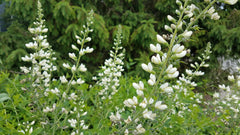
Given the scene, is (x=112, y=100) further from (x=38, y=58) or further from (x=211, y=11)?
(x=211, y=11)

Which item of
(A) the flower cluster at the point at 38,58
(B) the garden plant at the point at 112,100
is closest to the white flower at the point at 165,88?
(B) the garden plant at the point at 112,100

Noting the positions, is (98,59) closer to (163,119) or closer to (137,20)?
(137,20)

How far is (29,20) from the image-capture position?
4336mm

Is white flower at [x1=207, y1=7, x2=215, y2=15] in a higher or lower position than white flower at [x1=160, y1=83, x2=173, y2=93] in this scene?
higher

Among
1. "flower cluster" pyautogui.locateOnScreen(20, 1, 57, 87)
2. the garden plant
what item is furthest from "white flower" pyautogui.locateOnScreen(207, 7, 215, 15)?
"flower cluster" pyautogui.locateOnScreen(20, 1, 57, 87)

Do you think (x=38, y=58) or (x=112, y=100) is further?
(x=112, y=100)

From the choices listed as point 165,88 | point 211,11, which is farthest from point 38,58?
point 211,11

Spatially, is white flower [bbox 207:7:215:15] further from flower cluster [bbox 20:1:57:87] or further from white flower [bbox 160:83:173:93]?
flower cluster [bbox 20:1:57:87]

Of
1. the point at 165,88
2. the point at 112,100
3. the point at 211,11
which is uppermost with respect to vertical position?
the point at 211,11

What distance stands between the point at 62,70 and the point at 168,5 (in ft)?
9.89

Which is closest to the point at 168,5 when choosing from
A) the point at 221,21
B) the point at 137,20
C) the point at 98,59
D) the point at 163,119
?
the point at 137,20

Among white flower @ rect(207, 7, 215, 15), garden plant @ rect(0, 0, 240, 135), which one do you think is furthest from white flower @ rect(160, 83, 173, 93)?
white flower @ rect(207, 7, 215, 15)

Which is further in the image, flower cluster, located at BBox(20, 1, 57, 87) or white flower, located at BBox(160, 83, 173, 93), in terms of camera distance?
flower cluster, located at BBox(20, 1, 57, 87)

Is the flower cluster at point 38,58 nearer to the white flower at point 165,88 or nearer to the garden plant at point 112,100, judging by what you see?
the garden plant at point 112,100
